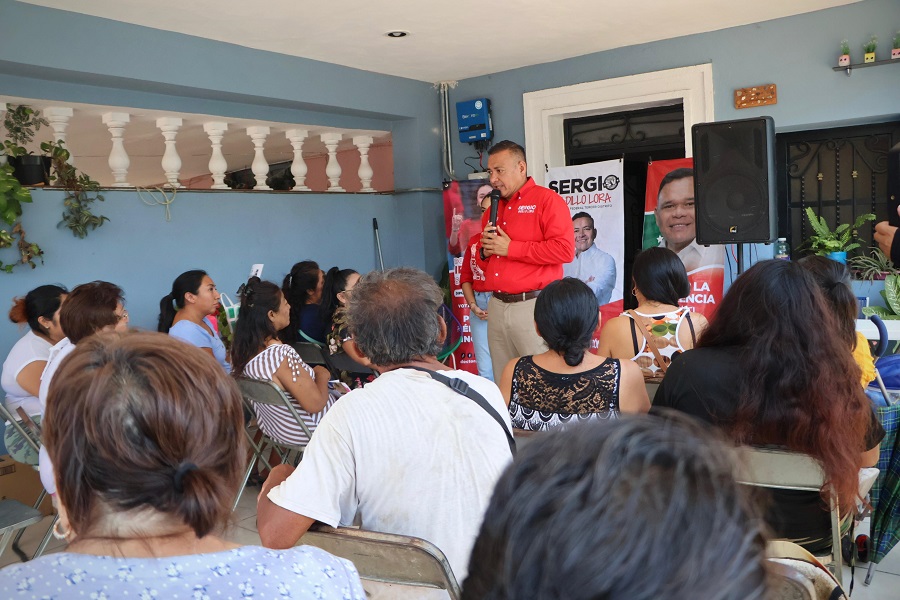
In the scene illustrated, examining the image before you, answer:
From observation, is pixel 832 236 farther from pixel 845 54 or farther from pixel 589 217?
pixel 589 217

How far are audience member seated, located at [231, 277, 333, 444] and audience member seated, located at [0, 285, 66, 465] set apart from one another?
0.86m

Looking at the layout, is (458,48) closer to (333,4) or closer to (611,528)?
(333,4)

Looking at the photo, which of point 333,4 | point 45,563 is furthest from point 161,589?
point 333,4

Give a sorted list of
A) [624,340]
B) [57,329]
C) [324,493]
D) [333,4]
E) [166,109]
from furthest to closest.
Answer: [166,109]
[333,4]
[57,329]
[624,340]
[324,493]

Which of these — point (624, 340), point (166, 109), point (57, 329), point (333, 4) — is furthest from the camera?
point (166, 109)

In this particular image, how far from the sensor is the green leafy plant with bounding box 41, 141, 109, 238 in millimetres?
4359

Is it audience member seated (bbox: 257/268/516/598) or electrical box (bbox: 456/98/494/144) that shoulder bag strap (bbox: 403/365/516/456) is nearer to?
audience member seated (bbox: 257/268/516/598)

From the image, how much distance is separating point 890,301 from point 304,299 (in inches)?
146

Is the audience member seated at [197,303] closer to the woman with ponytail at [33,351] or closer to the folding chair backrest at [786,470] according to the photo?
the woman with ponytail at [33,351]

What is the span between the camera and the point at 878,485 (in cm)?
266

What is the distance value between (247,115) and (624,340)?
369cm

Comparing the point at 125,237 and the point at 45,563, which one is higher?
the point at 125,237

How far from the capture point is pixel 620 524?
0.47 meters

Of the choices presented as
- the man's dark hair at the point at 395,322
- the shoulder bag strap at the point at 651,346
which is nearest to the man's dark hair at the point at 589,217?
the shoulder bag strap at the point at 651,346
